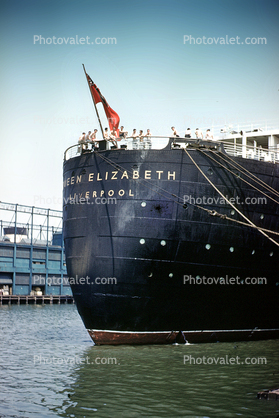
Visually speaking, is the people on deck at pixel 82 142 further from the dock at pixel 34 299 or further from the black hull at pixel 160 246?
the dock at pixel 34 299

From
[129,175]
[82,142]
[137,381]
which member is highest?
[82,142]

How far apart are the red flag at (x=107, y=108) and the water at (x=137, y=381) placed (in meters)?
9.16

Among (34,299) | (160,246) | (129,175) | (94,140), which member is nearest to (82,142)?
(94,140)

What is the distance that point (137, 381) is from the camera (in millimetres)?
12984

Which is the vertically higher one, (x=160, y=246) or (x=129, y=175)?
(x=129, y=175)

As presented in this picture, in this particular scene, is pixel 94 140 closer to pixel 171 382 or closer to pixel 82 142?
pixel 82 142

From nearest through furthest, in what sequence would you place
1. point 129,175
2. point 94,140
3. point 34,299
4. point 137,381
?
point 137,381
point 129,175
point 94,140
point 34,299

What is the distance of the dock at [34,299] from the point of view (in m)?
59.0

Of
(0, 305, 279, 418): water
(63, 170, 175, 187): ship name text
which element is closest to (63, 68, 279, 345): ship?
(63, 170, 175, 187): ship name text

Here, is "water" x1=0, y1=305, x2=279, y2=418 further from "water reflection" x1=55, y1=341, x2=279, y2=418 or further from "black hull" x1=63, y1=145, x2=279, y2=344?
"black hull" x1=63, y1=145, x2=279, y2=344

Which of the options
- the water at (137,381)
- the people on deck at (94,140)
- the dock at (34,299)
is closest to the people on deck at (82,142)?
the people on deck at (94,140)

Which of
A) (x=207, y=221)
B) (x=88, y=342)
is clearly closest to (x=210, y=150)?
(x=207, y=221)

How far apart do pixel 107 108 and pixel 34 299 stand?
46.2 meters

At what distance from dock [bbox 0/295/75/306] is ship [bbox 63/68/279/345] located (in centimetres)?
4281
